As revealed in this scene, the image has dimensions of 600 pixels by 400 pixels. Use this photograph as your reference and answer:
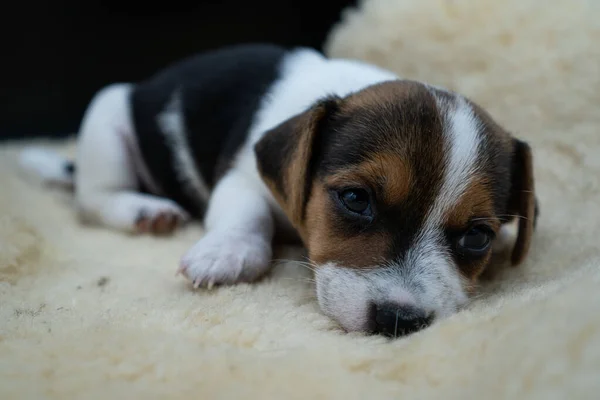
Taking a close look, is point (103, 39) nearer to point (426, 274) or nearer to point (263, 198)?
point (263, 198)

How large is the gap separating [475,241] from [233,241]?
95 centimetres

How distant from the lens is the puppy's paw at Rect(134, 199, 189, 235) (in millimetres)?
3229

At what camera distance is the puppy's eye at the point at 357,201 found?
83.1 inches

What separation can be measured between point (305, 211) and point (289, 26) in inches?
145

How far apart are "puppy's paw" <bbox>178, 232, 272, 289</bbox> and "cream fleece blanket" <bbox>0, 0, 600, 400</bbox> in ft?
0.25

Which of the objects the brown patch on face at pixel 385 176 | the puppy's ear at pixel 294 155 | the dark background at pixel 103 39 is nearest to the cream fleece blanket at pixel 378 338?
the puppy's ear at pixel 294 155

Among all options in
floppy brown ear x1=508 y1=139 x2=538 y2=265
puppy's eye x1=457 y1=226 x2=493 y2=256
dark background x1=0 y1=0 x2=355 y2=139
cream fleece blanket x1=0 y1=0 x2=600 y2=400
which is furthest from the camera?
dark background x1=0 y1=0 x2=355 y2=139

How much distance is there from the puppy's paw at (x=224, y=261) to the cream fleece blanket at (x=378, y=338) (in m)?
0.08

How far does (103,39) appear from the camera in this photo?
5.49 m

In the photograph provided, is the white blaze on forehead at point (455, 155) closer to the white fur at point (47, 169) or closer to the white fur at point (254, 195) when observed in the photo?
the white fur at point (254, 195)

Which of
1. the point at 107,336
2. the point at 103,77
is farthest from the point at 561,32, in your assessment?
the point at 103,77

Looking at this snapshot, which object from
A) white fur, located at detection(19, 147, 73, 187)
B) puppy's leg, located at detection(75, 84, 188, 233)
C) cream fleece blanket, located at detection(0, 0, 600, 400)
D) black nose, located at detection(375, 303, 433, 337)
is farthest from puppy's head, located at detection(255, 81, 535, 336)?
white fur, located at detection(19, 147, 73, 187)

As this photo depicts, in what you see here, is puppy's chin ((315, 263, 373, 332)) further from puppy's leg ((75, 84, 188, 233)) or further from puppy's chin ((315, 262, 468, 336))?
puppy's leg ((75, 84, 188, 233))

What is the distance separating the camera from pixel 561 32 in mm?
3572
